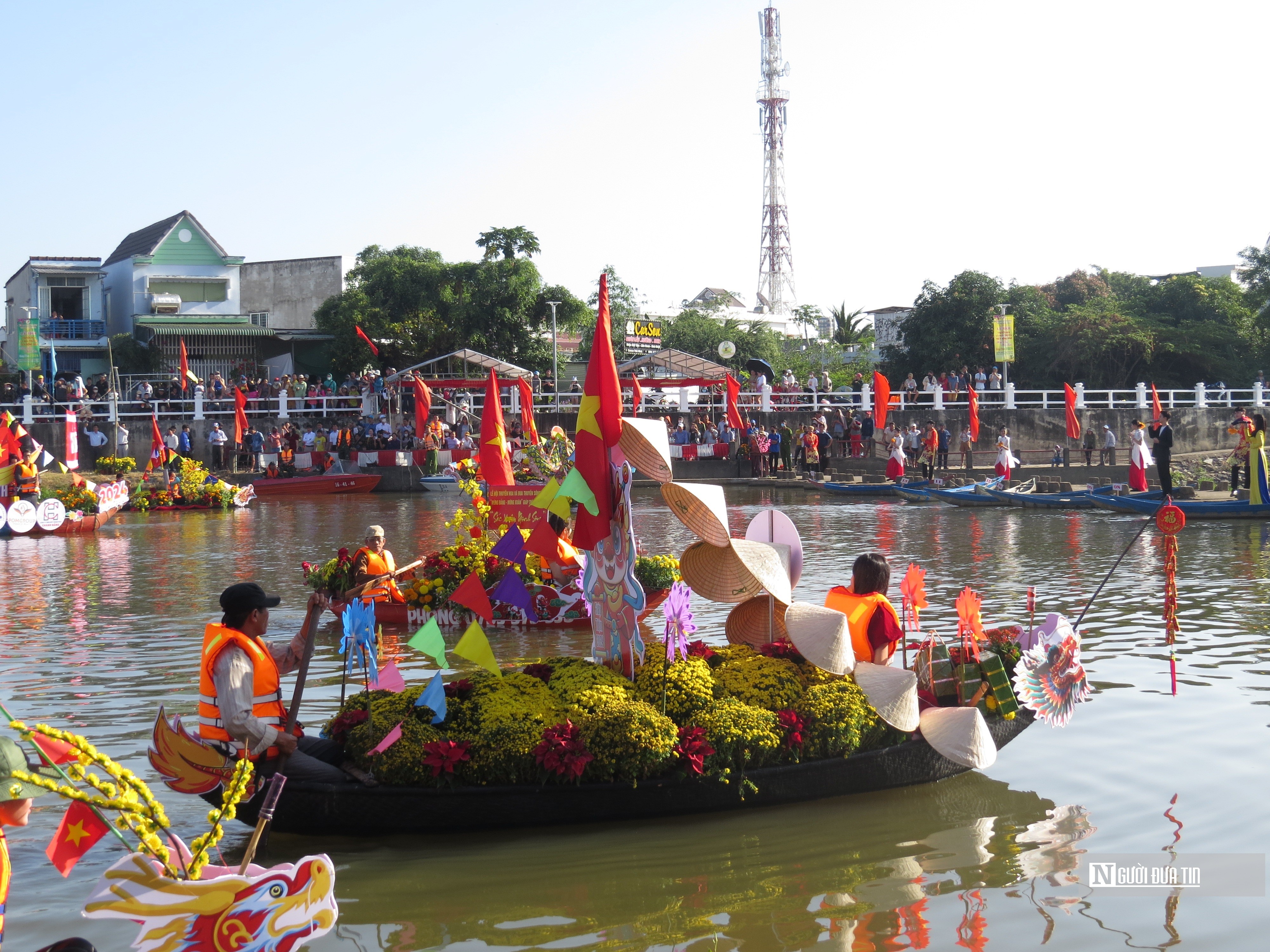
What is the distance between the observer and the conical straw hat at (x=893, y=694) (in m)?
6.69

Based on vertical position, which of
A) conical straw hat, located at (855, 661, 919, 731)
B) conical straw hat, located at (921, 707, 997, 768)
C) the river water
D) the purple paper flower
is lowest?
the river water

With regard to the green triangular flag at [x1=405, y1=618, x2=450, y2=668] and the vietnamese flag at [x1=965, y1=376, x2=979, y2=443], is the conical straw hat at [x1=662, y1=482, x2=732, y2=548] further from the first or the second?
the vietnamese flag at [x1=965, y1=376, x2=979, y2=443]

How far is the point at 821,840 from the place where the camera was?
639 centimetres

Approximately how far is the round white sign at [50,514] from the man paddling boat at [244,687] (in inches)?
687

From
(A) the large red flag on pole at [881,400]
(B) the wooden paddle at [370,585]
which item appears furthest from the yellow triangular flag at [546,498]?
(A) the large red flag on pole at [881,400]

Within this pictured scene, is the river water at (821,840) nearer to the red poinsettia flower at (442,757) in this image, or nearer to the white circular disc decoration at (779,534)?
the red poinsettia flower at (442,757)

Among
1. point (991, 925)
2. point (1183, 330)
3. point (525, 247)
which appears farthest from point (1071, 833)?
point (1183, 330)

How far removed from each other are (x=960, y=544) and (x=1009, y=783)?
38.2 feet

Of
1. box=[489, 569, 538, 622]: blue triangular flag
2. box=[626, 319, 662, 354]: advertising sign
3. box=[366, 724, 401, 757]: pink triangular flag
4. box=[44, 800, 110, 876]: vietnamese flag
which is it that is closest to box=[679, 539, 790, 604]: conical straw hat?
box=[489, 569, 538, 622]: blue triangular flag

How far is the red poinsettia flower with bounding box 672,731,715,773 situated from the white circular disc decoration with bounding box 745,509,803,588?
165cm

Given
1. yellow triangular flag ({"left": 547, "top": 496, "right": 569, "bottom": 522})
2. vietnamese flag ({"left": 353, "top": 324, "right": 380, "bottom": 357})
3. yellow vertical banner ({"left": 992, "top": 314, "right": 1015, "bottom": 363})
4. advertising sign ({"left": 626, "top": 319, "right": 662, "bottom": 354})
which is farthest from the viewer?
advertising sign ({"left": 626, "top": 319, "right": 662, "bottom": 354})

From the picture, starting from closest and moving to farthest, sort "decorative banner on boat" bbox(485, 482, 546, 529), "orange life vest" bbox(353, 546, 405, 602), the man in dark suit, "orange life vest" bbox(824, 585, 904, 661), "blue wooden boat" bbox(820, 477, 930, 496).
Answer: "orange life vest" bbox(824, 585, 904, 661) → "orange life vest" bbox(353, 546, 405, 602) → "decorative banner on boat" bbox(485, 482, 546, 529) → the man in dark suit → "blue wooden boat" bbox(820, 477, 930, 496)

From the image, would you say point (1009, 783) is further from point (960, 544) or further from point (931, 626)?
point (960, 544)

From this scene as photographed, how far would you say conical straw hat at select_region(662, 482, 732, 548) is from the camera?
6465 mm
